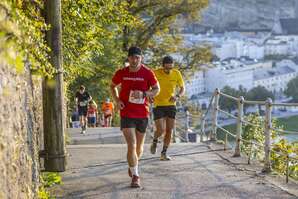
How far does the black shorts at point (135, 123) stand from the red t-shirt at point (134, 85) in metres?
0.04

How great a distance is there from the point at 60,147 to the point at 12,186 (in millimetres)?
2966

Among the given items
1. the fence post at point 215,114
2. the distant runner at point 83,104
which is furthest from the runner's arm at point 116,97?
the distant runner at point 83,104

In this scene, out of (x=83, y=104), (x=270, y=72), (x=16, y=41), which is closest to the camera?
(x=16, y=41)

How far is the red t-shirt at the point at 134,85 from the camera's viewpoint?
7.97 m

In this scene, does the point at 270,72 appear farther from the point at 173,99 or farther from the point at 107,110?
the point at 173,99

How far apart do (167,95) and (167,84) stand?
0.18 meters

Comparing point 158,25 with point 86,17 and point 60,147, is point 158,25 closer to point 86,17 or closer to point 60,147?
point 86,17

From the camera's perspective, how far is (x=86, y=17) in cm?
1111

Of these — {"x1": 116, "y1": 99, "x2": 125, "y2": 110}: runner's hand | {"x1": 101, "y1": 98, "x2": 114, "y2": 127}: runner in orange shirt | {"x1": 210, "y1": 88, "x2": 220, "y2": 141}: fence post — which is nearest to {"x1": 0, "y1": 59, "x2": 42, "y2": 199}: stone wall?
{"x1": 116, "y1": 99, "x2": 125, "y2": 110}: runner's hand

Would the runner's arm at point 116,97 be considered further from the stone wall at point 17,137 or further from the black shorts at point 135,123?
the stone wall at point 17,137

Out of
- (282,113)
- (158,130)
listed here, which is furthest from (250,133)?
(282,113)

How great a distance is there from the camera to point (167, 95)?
10391 millimetres

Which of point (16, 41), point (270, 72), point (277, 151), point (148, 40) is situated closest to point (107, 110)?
point (148, 40)

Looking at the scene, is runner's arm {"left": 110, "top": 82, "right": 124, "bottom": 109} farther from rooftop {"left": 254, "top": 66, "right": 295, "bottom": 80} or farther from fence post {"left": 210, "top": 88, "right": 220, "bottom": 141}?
rooftop {"left": 254, "top": 66, "right": 295, "bottom": 80}
